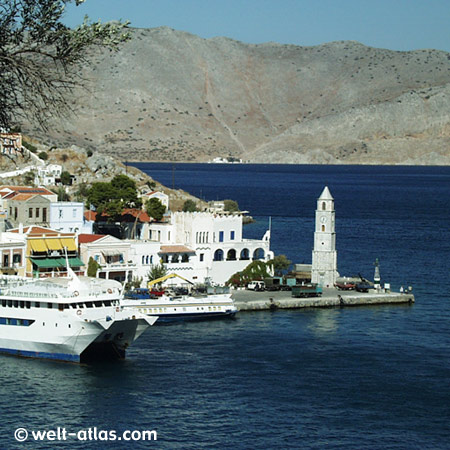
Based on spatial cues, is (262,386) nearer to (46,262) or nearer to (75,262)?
(75,262)

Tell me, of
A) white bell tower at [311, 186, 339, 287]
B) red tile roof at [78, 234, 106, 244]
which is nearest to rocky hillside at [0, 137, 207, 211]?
white bell tower at [311, 186, 339, 287]

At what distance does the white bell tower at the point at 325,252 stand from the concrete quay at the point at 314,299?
1.76 meters

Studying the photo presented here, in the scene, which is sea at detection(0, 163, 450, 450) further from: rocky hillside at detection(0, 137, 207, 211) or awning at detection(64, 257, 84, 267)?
rocky hillside at detection(0, 137, 207, 211)

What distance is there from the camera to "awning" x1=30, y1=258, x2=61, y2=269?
52156 millimetres

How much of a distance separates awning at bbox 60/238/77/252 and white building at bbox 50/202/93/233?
189 inches

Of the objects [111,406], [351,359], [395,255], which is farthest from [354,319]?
[395,255]

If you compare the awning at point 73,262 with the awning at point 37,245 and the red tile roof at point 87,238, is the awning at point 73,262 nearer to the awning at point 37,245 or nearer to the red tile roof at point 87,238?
the awning at point 37,245

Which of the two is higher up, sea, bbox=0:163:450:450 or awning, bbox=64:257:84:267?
awning, bbox=64:257:84:267

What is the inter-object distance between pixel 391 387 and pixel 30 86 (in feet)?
82.9

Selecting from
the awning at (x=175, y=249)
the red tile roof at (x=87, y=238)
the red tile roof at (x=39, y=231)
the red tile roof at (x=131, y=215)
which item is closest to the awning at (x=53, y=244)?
the red tile roof at (x=39, y=231)

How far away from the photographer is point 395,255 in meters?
78.6

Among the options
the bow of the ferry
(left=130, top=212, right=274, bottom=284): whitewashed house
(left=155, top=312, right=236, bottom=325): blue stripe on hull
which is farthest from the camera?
(left=130, top=212, right=274, bottom=284): whitewashed house

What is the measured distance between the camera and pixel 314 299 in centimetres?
5353

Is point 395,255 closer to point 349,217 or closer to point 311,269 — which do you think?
point 311,269
